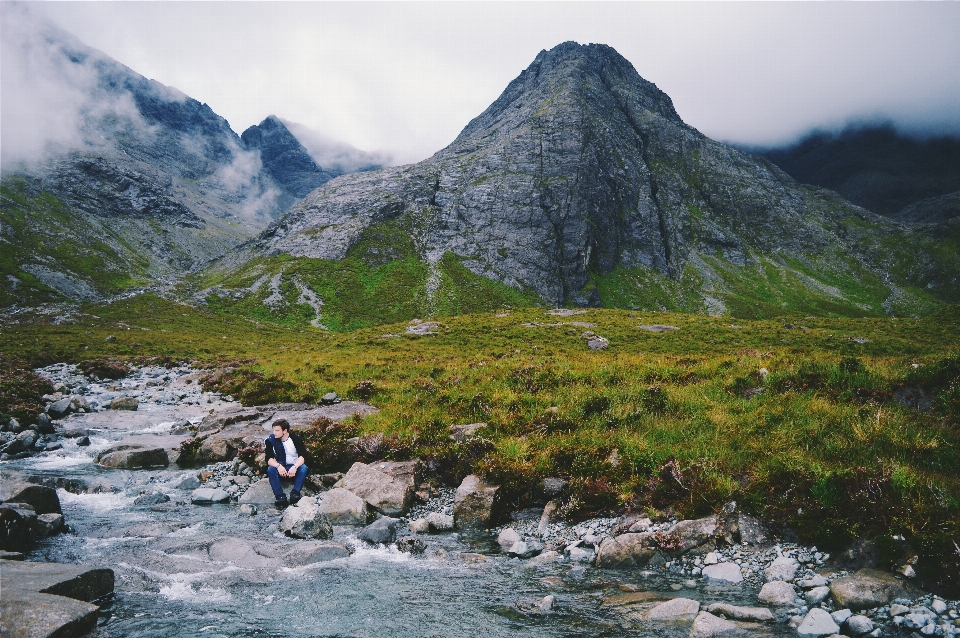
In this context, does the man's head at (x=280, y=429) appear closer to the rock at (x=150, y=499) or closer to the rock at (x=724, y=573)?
the rock at (x=150, y=499)

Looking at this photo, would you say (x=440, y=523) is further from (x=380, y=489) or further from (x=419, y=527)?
(x=380, y=489)

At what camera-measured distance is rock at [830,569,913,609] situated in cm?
652

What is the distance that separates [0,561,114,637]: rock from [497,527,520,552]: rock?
7259 millimetres

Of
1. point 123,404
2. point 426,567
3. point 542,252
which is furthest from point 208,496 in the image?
point 542,252

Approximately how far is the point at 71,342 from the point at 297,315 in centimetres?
6183

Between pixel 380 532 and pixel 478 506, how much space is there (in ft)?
8.51

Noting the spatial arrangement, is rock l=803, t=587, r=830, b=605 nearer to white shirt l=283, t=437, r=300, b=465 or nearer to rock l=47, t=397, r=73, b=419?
white shirt l=283, t=437, r=300, b=465

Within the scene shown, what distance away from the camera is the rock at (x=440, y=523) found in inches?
444

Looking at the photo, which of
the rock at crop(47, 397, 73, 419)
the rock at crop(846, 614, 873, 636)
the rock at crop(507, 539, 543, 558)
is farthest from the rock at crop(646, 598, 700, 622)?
the rock at crop(47, 397, 73, 419)

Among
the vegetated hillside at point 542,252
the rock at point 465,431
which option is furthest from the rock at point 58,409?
the vegetated hillside at point 542,252

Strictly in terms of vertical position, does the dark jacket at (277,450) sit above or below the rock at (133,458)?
above

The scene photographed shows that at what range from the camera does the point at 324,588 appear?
840cm

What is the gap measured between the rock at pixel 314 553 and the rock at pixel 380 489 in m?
2.25

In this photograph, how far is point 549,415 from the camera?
14977mm
